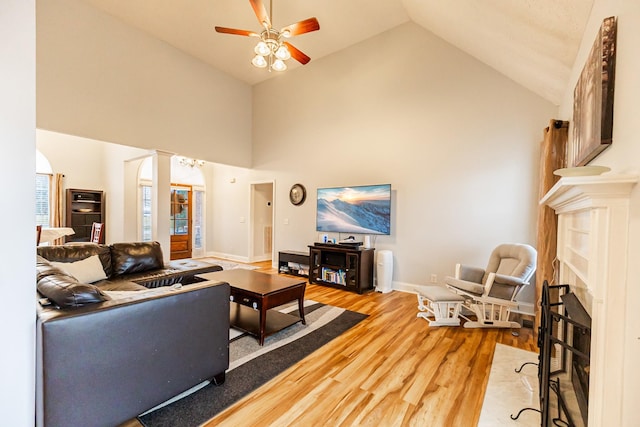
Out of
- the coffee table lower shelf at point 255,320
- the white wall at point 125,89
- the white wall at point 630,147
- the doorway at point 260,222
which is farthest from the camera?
the doorway at point 260,222

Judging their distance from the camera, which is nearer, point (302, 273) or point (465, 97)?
point (465, 97)

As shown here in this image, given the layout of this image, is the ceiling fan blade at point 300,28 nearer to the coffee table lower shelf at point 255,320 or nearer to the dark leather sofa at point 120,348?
the dark leather sofa at point 120,348

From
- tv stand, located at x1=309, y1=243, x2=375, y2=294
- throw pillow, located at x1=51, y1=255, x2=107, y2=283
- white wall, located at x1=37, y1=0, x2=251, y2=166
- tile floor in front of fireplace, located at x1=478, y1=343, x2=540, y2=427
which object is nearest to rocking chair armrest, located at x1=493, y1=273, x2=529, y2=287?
tile floor in front of fireplace, located at x1=478, y1=343, x2=540, y2=427

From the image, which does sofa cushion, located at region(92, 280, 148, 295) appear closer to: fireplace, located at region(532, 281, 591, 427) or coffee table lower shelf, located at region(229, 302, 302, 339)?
coffee table lower shelf, located at region(229, 302, 302, 339)

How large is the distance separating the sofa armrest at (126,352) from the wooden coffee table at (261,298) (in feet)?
2.03

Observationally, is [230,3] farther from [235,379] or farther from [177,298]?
[235,379]

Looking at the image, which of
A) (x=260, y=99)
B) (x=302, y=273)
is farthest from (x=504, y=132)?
(x=260, y=99)

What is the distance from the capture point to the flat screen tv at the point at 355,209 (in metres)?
4.50

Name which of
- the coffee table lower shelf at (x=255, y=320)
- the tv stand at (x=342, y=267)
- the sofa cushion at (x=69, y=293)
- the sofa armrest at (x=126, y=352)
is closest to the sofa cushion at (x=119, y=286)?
the coffee table lower shelf at (x=255, y=320)

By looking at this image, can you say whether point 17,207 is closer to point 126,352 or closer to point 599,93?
point 126,352

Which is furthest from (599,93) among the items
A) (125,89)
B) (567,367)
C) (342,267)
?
(125,89)

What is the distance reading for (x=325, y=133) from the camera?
5.38 meters

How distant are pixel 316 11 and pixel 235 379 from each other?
4808 mm

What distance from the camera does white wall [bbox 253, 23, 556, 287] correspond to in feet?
11.9
